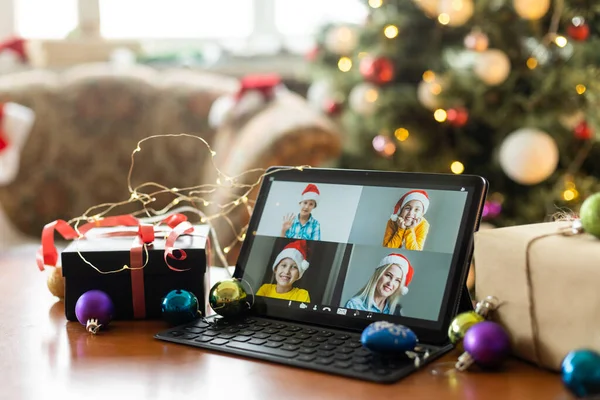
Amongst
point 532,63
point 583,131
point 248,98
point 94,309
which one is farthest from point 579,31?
point 94,309

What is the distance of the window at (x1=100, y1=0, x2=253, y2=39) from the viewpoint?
→ 140 inches

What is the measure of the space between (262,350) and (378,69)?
189 cm

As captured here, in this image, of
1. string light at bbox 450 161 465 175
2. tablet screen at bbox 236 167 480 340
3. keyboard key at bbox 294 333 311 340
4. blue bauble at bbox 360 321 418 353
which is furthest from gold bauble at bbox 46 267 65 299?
string light at bbox 450 161 465 175

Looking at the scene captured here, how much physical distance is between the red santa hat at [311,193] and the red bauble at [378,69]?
1.67 meters

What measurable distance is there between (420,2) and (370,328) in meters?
1.89

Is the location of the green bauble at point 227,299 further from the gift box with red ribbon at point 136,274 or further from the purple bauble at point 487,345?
the purple bauble at point 487,345

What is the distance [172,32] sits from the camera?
361 cm

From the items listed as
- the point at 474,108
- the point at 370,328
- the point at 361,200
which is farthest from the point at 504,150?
the point at 370,328

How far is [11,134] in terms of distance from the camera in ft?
7.77

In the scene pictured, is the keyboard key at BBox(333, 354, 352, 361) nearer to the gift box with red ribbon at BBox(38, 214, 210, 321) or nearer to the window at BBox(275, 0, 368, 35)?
the gift box with red ribbon at BBox(38, 214, 210, 321)

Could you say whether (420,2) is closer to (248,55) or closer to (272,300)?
(248,55)

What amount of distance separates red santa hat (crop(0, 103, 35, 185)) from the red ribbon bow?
4.95 ft

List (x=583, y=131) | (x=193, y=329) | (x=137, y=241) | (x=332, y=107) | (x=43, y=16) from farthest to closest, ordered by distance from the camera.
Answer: (x=43, y=16) → (x=332, y=107) → (x=583, y=131) → (x=137, y=241) → (x=193, y=329)

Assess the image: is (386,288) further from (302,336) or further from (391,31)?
(391,31)
